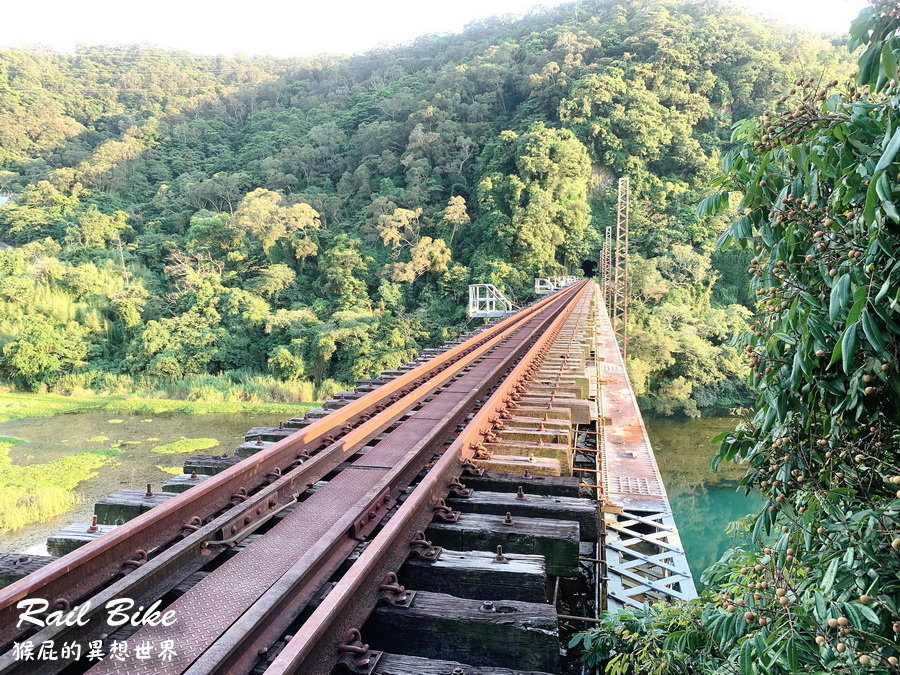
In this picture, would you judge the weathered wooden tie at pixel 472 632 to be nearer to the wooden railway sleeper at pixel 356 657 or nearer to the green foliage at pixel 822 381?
the wooden railway sleeper at pixel 356 657

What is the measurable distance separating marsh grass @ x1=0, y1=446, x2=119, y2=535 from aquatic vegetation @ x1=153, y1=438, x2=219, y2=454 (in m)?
1.47

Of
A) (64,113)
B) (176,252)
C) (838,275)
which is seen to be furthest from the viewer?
(64,113)

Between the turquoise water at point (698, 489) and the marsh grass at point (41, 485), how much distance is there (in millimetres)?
17173

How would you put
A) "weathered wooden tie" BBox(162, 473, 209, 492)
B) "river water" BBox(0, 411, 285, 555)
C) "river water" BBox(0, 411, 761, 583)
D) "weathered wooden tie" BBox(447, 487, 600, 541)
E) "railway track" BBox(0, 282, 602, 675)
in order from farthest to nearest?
"river water" BBox(0, 411, 761, 583)
"river water" BBox(0, 411, 285, 555)
"weathered wooden tie" BBox(162, 473, 209, 492)
"weathered wooden tie" BBox(447, 487, 600, 541)
"railway track" BBox(0, 282, 602, 675)

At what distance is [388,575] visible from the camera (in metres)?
2.11

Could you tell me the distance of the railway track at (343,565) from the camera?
1790 mm

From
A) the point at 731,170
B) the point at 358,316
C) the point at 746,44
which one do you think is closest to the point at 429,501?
the point at 731,170

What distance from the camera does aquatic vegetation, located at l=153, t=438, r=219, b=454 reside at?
19109 mm

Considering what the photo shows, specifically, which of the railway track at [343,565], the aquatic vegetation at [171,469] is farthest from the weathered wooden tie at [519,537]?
the aquatic vegetation at [171,469]

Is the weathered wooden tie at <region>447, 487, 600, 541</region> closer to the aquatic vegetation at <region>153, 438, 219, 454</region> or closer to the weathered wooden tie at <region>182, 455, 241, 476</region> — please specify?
the weathered wooden tie at <region>182, 455, 241, 476</region>

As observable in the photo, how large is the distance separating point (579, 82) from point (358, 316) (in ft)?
84.0

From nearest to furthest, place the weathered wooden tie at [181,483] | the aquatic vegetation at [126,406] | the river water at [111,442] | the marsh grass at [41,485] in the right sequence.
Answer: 1. the weathered wooden tie at [181,483]
2. the marsh grass at [41,485]
3. the river water at [111,442]
4. the aquatic vegetation at [126,406]

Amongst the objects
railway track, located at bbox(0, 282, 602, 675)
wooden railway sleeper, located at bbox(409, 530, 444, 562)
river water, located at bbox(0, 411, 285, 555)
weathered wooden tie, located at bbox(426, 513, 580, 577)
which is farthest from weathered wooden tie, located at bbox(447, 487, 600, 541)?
river water, located at bbox(0, 411, 285, 555)

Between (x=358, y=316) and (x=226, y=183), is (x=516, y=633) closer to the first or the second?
(x=358, y=316)
